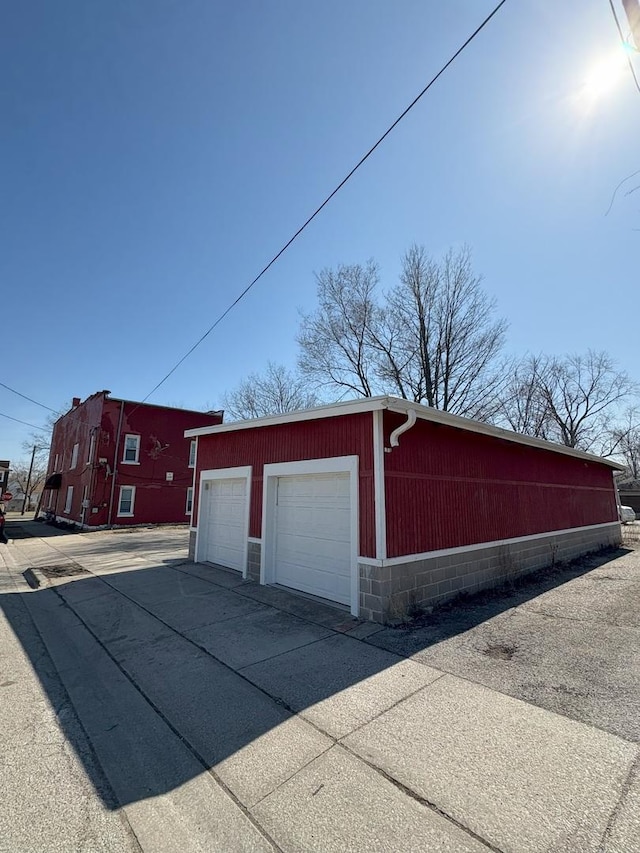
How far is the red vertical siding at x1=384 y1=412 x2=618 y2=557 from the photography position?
227 inches

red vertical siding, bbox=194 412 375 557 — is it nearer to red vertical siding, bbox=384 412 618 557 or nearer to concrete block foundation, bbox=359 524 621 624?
red vertical siding, bbox=384 412 618 557

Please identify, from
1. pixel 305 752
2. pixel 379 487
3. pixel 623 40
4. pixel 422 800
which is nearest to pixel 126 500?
pixel 379 487

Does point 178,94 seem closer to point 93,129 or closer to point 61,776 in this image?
point 93,129

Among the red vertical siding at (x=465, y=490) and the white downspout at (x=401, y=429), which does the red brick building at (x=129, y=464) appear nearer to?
the red vertical siding at (x=465, y=490)

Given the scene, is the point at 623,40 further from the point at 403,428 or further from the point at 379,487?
the point at 379,487

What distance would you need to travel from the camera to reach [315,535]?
656cm

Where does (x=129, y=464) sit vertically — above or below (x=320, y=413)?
above

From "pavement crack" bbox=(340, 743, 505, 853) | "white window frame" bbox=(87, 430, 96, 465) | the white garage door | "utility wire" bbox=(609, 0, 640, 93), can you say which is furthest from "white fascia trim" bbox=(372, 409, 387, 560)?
"white window frame" bbox=(87, 430, 96, 465)

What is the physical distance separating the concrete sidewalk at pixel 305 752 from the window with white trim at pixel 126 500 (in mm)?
16045

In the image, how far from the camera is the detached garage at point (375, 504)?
5547 mm

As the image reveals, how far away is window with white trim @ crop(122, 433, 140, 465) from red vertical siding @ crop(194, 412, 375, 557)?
12297mm

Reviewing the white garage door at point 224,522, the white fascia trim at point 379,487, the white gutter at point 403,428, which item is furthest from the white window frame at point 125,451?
the white gutter at point 403,428

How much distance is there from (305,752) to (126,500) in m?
20.1

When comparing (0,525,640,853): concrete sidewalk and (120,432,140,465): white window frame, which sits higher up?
(120,432,140,465): white window frame
